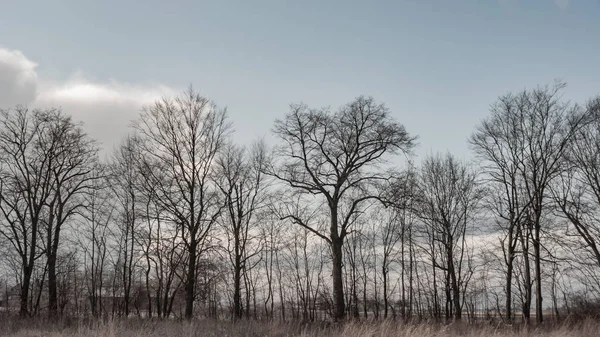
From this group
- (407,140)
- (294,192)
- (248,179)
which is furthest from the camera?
(248,179)

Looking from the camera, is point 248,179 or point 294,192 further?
point 248,179

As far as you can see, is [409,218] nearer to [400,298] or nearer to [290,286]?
[400,298]

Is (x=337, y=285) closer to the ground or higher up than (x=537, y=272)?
closer to the ground

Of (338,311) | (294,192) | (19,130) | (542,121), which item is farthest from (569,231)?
(19,130)

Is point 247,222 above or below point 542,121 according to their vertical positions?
below

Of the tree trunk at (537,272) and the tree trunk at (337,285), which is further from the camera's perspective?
the tree trunk at (537,272)

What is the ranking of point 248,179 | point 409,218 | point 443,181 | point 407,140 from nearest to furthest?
point 407,140 < point 248,179 < point 443,181 < point 409,218

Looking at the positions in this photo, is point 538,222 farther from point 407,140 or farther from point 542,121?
point 407,140

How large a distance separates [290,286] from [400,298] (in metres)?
11.0

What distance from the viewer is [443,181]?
31797 mm

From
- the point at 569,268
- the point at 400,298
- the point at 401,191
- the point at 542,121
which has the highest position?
the point at 542,121

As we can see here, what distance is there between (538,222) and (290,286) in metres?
27.0

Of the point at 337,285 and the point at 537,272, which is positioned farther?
the point at 537,272

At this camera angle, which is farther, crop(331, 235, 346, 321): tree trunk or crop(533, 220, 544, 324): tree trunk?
crop(533, 220, 544, 324): tree trunk
